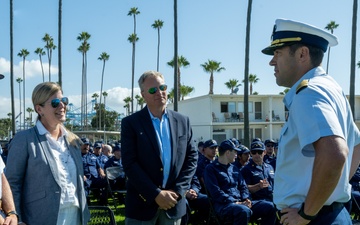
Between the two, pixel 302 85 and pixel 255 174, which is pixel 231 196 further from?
pixel 302 85

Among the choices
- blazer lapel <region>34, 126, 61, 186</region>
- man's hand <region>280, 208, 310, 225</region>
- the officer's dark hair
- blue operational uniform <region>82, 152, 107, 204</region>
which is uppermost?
the officer's dark hair

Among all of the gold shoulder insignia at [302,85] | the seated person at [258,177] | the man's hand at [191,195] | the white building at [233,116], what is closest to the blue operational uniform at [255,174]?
the seated person at [258,177]

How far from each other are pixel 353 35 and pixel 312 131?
21009 mm

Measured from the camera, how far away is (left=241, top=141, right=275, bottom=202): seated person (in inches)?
278

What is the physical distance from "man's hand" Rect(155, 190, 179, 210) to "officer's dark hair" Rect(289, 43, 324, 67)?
1.60 m

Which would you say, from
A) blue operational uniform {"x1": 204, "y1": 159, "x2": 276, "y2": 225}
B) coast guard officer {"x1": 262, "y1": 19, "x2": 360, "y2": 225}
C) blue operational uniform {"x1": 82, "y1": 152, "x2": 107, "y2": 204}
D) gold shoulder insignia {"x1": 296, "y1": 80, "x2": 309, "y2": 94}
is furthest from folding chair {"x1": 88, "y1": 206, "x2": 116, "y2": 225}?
blue operational uniform {"x1": 82, "y1": 152, "x2": 107, "y2": 204}

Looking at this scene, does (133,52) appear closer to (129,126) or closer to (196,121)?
(196,121)

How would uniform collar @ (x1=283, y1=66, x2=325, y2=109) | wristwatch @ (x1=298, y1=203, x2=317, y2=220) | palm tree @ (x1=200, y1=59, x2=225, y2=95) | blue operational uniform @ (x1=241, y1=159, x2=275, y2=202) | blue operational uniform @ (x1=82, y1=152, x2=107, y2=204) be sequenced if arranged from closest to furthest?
wristwatch @ (x1=298, y1=203, x2=317, y2=220) < uniform collar @ (x1=283, y1=66, x2=325, y2=109) < blue operational uniform @ (x1=241, y1=159, x2=275, y2=202) < blue operational uniform @ (x1=82, y1=152, x2=107, y2=204) < palm tree @ (x1=200, y1=59, x2=225, y2=95)

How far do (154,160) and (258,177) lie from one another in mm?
4319

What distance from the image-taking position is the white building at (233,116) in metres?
39.8

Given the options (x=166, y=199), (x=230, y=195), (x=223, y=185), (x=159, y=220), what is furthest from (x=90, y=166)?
(x=166, y=199)

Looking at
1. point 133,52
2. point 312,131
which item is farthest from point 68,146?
point 133,52

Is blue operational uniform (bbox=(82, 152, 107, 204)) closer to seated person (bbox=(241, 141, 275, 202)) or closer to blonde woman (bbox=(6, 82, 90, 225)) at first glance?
seated person (bbox=(241, 141, 275, 202))

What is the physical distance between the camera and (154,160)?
10.9 ft
